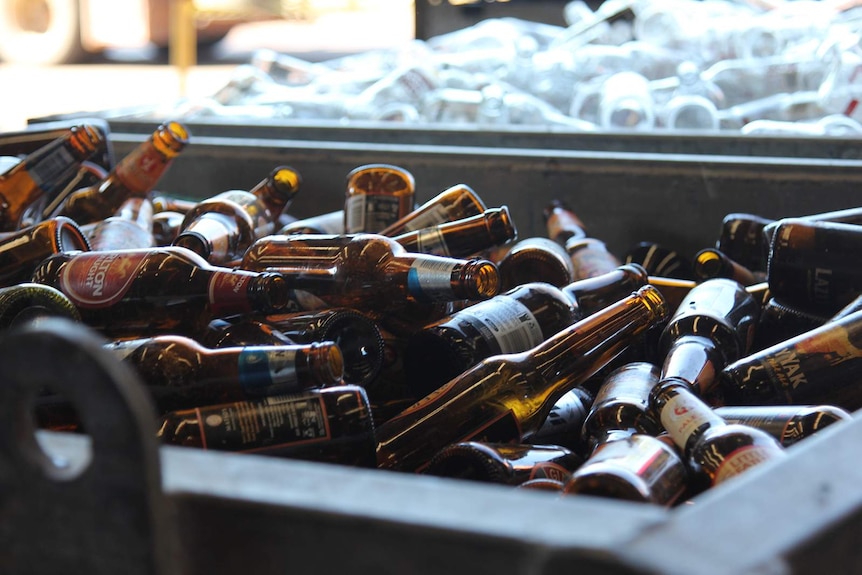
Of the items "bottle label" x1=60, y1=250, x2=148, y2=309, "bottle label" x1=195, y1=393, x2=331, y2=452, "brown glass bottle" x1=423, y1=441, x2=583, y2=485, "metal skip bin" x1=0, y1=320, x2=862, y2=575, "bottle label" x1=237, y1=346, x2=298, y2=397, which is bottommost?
"brown glass bottle" x1=423, y1=441, x2=583, y2=485

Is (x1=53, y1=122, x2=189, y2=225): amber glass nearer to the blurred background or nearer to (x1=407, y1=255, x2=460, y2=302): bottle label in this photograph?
(x1=407, y1=255, x2=460, y2=302): bottle label

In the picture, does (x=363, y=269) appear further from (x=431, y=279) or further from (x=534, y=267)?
(x=534, y=267)

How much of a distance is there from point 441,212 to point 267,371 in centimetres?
74

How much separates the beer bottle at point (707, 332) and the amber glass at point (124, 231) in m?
0.86

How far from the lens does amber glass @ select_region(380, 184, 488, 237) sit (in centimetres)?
180

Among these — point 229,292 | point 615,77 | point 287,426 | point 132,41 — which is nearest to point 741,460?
point 287,426

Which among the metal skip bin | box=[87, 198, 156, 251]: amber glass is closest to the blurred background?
box=[87, 198, 156, 251]: amber glass

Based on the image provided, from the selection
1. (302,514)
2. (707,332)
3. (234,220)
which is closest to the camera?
(302,514)

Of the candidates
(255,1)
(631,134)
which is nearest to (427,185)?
(631,134)

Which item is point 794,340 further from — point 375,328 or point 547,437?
point 375,328

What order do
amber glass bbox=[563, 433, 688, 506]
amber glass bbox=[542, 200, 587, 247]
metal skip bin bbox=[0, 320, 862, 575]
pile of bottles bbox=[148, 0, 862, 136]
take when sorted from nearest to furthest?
metal skip bin bbox=[0, 320, 862, 575] < amber glass bbox=[563, 433, 688, 506] < amber glass bbox=[542, 200, 587, 247] < pile of bottles bbox=[148, 0, 862, 136]

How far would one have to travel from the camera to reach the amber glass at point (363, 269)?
56.6 inches

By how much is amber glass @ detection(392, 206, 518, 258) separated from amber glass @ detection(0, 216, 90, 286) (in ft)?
1.70

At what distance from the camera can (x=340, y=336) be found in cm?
136
